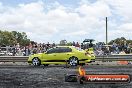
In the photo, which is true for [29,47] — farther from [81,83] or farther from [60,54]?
[81,83]

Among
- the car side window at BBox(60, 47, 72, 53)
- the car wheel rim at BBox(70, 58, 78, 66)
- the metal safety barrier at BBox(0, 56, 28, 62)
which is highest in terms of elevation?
the car side window at BBox(60, 47, 72, 53)

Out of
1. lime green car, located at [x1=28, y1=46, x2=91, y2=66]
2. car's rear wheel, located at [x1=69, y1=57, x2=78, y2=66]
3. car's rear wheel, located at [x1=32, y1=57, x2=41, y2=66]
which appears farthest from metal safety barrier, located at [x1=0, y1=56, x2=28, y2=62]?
car's rear wheel, located at [x1=69, y1=57, x2=78, y2=66]

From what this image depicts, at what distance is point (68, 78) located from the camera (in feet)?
42.4

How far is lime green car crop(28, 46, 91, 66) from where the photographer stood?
28.6 metres

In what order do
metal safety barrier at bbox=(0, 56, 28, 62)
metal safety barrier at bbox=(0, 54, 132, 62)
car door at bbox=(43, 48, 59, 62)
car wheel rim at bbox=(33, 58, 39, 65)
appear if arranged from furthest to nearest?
metal safety barrier at bbox=(0, 56, 28, 62), metal safety barrier at bbox=(0, 54, 132, 62), car wheel rim at bbox=(33, 58, 39, 65), car door at bbox=(43, 48, 59, 62)

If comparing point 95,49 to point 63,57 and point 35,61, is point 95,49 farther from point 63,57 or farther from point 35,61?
point 35,61

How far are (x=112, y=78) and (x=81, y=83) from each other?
1.24 m

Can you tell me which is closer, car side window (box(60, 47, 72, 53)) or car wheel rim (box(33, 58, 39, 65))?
car side window (box(60, 47, 72, 53))

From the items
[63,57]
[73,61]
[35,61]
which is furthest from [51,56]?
[73,61]

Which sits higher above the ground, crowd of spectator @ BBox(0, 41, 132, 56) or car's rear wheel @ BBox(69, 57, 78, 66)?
crowd of spectator @ BBox(0, 41, 132, 56)

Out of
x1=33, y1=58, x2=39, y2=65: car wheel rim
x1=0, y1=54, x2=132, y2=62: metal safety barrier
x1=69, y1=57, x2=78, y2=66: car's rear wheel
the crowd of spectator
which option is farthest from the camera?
the crowd of spectator

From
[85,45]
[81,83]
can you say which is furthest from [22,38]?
[81,83]

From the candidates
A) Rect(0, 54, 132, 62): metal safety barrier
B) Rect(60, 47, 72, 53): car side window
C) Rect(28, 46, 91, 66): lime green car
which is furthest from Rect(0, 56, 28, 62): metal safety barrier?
Rect(60, 47, 72, 53): car side window

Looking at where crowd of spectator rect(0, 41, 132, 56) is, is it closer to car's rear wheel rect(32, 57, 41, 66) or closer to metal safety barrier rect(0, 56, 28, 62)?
metal safety barrier rect(0, 56, 28, 62)
